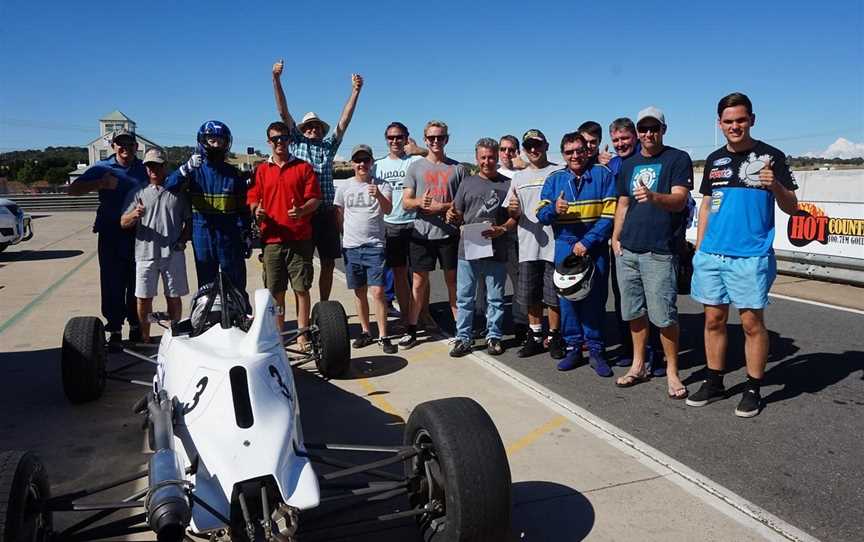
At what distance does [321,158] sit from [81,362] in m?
3.18

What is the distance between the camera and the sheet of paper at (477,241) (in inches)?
240

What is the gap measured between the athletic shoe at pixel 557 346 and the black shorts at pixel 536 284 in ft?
1.05

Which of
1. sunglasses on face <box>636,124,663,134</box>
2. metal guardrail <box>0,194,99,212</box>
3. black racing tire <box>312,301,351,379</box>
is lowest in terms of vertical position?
metal guardrail <box>0,194,99,212</box>

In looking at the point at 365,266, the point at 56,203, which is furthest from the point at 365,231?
the point at 56,203

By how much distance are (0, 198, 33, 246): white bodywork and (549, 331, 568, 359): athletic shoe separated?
1262cm

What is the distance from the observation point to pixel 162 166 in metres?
6.26

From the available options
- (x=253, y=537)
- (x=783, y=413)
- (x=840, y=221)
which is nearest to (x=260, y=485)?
(x=253, y=537)

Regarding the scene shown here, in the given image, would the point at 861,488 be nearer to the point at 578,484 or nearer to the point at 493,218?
the point at 578,484

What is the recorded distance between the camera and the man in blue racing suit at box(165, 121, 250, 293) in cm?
584

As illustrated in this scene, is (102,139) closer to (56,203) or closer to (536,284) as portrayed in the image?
(56,203)

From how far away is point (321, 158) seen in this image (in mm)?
7004

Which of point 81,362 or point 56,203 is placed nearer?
point 81,362

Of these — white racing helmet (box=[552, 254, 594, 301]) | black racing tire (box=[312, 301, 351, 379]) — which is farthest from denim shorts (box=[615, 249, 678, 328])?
black racing tire (box=[312, 301, 351, 379])

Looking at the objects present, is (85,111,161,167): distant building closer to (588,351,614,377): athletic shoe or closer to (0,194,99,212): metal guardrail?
(0,194,99,212): metal guardrail
